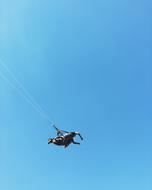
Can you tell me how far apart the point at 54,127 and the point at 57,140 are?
134cm

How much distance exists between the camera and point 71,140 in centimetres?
4212

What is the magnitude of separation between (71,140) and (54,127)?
2333mm

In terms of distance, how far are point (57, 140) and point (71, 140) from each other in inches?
62.1

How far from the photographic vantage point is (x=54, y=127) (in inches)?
1625

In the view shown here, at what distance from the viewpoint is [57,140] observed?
41375 millimetres
